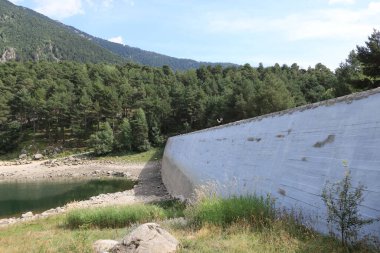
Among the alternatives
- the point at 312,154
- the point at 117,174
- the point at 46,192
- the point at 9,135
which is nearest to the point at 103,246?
the point at 312,154

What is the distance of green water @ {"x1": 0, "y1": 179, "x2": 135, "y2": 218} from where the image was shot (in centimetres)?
3356

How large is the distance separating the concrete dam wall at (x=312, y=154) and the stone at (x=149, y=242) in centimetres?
245

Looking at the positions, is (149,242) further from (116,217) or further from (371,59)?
(371,59)

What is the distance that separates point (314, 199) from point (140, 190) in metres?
31.2

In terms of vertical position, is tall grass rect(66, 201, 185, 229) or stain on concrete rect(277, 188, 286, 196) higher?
stain on concrete rect(277, 188, 286, 196)

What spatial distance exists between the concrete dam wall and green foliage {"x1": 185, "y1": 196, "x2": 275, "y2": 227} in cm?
44

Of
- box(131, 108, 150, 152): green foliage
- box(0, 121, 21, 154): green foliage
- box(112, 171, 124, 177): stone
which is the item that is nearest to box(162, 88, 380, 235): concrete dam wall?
box(112, 171, 124, 177): stone

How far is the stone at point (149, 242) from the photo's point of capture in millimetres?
6998

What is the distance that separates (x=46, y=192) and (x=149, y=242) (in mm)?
37187

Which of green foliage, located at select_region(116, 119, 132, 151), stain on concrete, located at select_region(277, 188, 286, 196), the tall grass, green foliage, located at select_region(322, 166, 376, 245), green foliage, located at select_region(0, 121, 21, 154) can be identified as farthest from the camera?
green foliage, located at select_region(0, 121, 21, 154)

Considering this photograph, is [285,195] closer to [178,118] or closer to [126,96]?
[178,118]

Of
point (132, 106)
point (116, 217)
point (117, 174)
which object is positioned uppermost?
point (132, 106)

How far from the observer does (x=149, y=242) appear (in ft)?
23.5

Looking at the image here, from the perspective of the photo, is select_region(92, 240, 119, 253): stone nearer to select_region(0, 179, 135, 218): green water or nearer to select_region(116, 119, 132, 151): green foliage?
select_region(0, 179, 135, 218): green water
